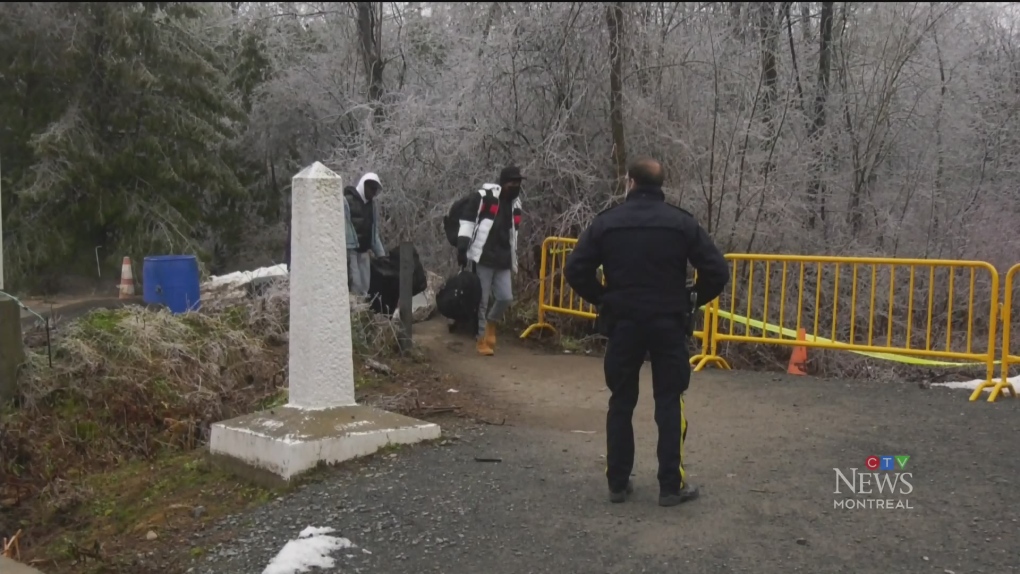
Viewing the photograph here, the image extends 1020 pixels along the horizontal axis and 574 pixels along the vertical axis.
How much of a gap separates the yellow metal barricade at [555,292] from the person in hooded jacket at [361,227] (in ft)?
6.43

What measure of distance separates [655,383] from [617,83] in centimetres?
735

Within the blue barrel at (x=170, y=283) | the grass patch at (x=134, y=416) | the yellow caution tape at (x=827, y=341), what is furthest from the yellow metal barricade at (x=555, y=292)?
the blue barrel at (x=170, y=283)

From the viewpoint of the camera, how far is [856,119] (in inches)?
570

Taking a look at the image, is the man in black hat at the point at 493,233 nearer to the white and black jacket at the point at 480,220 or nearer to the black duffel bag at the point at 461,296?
the white and black jacket at the point at 480,220

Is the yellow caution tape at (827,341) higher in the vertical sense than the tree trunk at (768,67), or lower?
lower

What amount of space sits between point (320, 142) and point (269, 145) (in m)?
1.43

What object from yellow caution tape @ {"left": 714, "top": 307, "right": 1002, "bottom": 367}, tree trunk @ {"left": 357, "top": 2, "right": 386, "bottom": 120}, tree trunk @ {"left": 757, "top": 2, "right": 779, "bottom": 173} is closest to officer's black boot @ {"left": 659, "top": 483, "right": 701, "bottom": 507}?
yellow caution tape @ {"left": 714, "top": 307, "right": 1002, "bottom": 367}

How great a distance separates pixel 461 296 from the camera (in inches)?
381

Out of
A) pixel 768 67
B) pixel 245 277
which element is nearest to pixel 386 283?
pixel 245 277

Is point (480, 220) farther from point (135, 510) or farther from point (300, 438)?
point (135, 510)

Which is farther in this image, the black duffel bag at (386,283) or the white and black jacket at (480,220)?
the black duffel bag at (386,283)

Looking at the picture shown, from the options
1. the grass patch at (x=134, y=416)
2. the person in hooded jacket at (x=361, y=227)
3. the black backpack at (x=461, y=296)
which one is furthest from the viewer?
the black backpack at (x=461, y=296)

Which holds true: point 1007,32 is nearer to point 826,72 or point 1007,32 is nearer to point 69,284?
point 826,72

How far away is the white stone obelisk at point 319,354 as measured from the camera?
5.96 metres
